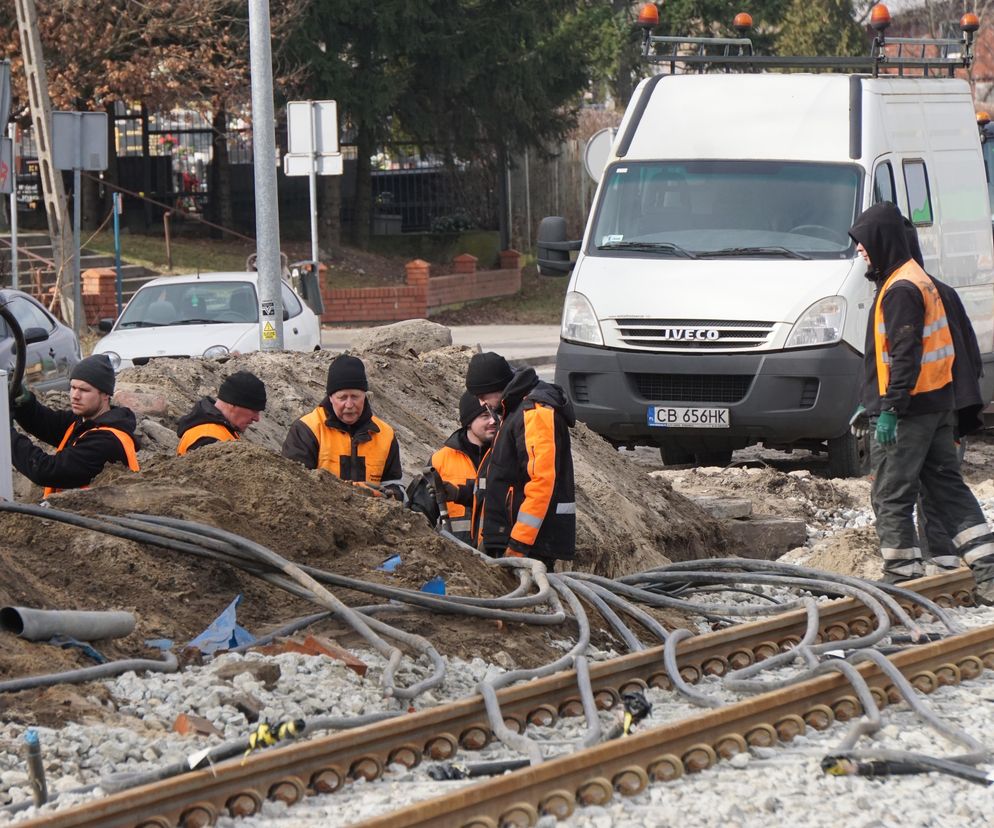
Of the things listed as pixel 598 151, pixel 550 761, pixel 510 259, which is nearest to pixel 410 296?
pixel 510 259

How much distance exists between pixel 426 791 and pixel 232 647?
5.19 feet

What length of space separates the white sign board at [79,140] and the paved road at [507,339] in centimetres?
611

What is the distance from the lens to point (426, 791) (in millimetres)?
5207

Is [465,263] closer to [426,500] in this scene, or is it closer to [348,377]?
[426,500]

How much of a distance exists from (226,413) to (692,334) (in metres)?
4.84

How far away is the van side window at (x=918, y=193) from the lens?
44.7ft

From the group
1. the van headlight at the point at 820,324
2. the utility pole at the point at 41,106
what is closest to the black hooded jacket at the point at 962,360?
the van headlight at the point at 820,324

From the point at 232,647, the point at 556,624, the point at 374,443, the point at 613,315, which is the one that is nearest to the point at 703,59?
the point at 613,315

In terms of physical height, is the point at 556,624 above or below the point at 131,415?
below

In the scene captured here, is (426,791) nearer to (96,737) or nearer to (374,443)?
(96,737)

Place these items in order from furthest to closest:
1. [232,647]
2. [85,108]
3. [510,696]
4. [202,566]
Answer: [85,108]
[202,566]
[232,647]
[510,696]

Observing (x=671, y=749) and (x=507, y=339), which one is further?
(x=507, y=339)

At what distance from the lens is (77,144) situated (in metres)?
19.7

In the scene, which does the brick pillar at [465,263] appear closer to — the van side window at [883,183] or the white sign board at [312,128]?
the white sign board at [312,128]
